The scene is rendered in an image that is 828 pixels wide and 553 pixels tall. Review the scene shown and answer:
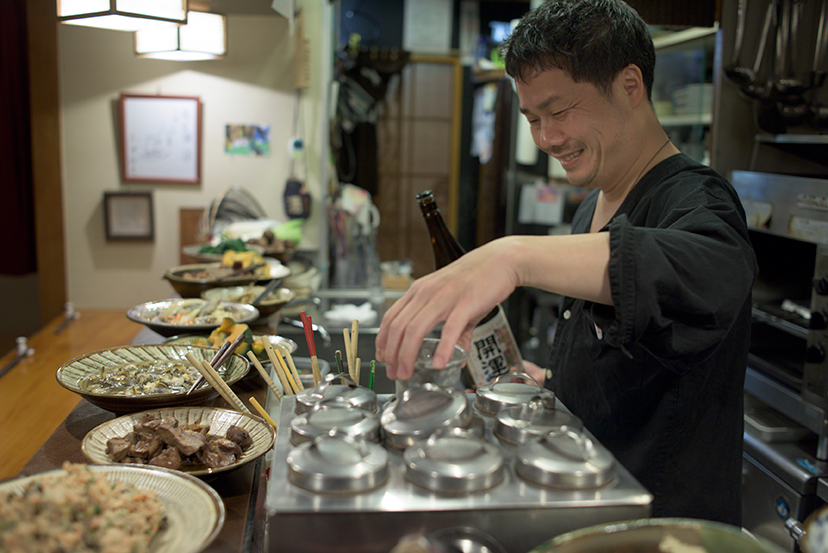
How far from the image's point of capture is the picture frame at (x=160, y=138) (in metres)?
4.32

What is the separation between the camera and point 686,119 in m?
3.55

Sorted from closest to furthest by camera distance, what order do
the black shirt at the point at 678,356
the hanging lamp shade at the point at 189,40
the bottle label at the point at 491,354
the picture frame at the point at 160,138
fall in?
1. the black shirt at the point at 678,356
2. the bottle label at the point at 491,354
3. the hanging lamp shade at the point at 189,40
4. the picture frame at the point at 160,138

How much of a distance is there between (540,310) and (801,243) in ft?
7.38

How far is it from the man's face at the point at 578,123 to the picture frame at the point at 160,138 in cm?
350

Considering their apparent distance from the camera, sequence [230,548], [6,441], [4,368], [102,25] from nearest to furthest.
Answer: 1. [230,548]
2. [6,441]
3. [102,25]
4. [4,368]

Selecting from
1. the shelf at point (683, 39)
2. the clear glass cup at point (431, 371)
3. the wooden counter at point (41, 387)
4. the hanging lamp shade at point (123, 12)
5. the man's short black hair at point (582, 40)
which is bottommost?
the wooden counter at point (41, 387)

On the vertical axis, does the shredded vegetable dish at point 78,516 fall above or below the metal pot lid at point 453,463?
below

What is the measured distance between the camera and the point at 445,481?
2.29ft

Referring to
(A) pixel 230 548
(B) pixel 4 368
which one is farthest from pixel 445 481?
(B) pixel 4 368

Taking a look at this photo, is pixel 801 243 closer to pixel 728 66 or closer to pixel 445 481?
pixel 728 66

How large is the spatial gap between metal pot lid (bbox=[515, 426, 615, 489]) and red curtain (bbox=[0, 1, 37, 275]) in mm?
4501

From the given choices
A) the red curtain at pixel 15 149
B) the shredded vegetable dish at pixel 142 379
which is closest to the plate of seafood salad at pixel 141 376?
the shredded vegetable dish at pixel 142 379

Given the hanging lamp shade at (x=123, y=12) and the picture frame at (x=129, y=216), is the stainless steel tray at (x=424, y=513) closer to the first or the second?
the hanging lamp shade at (x=123, y=12)

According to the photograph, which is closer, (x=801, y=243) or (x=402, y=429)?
(x=402, y=429)
